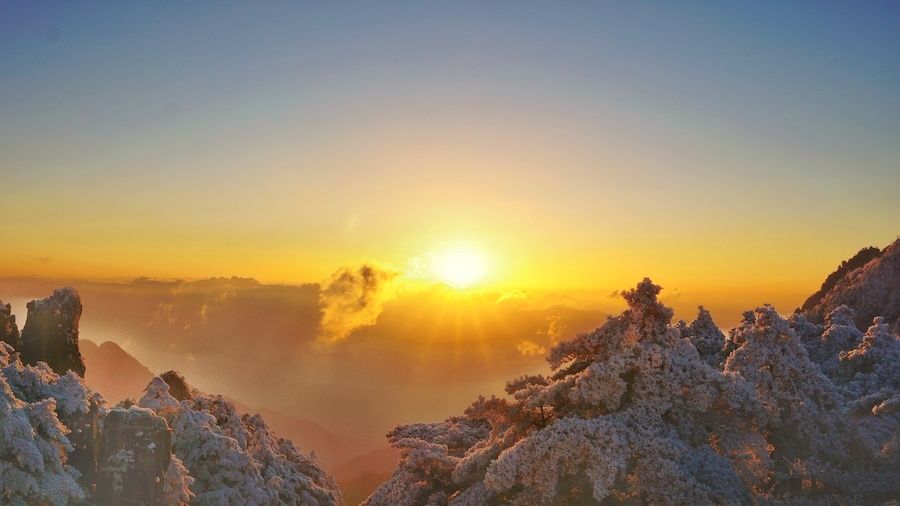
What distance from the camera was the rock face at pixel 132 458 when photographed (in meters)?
18.3

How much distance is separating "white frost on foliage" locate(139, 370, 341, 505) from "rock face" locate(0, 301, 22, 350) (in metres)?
4.82

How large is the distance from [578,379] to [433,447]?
6.42 meters

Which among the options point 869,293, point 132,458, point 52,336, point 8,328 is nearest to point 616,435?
→ point 132,458

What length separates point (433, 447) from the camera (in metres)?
25.1

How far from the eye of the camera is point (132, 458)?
1862cm

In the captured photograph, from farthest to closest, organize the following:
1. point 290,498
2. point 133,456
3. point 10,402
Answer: point 290,498 < point 133,456 < point 10,402

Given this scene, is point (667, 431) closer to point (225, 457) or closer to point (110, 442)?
A: point (225, 457)

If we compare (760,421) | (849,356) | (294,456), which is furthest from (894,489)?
(294,456)

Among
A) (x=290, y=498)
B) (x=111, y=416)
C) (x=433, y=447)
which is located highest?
(x=111, y=416)

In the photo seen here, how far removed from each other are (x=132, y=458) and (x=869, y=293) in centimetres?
4725

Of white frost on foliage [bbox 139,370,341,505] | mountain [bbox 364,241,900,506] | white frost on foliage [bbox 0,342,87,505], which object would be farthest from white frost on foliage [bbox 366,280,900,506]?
white frost on foliage [bbox 0,342,87,505]

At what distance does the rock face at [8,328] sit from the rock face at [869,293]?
43748mm

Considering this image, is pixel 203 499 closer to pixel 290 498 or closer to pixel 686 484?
pixel 290 498

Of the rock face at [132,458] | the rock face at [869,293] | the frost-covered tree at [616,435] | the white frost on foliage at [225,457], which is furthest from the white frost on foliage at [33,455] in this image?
the rock face at [869,293]
